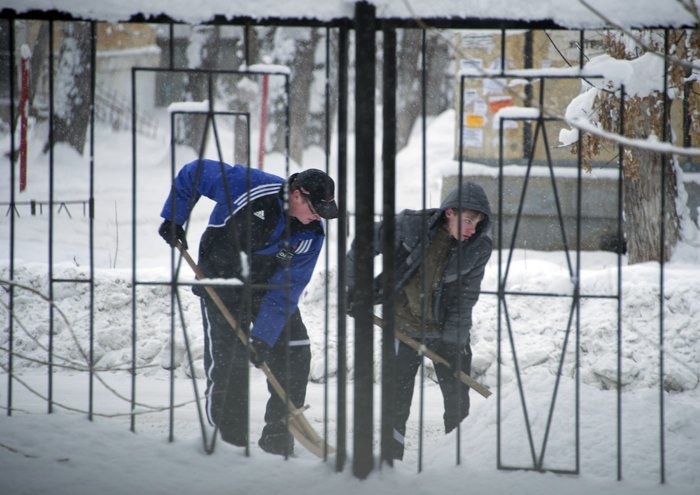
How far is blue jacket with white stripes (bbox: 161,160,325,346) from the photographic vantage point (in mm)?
4023

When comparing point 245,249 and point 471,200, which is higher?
point 471,200

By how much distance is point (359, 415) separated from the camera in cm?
295

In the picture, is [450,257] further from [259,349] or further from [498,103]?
[498,103]

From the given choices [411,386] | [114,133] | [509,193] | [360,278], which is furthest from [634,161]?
[114,133]

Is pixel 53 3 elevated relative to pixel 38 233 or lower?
elevated

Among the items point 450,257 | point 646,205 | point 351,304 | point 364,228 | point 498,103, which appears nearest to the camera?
point 364,228

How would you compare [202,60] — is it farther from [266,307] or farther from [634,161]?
[266,307]

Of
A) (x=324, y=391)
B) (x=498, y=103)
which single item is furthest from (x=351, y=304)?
(x=498, y=103)

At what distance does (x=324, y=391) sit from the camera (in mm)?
4227

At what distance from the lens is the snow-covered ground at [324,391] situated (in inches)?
116

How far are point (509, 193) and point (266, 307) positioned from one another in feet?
21.9

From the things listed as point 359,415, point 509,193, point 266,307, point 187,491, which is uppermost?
point 509,193

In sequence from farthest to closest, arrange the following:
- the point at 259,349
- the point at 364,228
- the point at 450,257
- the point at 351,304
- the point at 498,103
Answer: the point at 498,103
the point at 450,257
the point at 351,304
the point at 259,349
the point at 364,228

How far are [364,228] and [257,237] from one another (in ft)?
4.38
